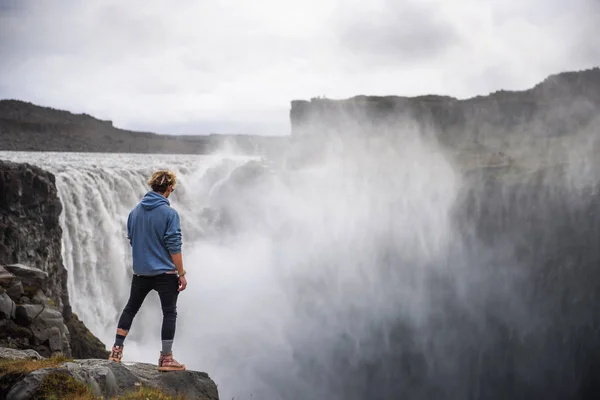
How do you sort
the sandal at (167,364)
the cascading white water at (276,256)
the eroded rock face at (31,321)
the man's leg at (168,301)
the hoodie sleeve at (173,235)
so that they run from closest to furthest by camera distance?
1. the hoodie sleeve at (173,235)
2. the man's leg at (168,301)
3. the sandal at (167,364)
4. the eroded rock face at (31,321)
5. the cascading white water at (276,256)

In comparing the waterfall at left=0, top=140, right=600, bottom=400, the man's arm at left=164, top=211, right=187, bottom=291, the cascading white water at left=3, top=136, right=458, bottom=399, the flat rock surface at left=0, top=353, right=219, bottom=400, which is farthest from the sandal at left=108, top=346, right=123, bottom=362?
the cascading white water at left=3, top=136, right=458, bottom=399

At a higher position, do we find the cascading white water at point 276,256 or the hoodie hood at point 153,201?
the hoodie hood at point 153,201

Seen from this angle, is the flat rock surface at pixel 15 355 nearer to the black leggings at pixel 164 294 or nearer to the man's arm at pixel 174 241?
the black leggings at pixel 164 294

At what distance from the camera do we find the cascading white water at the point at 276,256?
104ft

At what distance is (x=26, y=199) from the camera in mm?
17672

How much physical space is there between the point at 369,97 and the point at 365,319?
4906 cm

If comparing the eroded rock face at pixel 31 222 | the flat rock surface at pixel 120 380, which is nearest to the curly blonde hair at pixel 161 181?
the flat rock surface at pixel 120 380

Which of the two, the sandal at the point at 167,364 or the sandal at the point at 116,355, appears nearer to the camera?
the sandal at the point at 116,355

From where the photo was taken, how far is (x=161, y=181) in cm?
686

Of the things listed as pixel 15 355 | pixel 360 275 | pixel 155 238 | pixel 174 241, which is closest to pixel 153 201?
pixel 155 238

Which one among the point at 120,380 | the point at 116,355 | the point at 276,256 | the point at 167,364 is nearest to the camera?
the point at 120,380

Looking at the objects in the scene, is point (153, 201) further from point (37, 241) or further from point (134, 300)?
point (37, 241)

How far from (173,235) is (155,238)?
0.25m

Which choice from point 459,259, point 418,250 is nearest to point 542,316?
point 459,259
